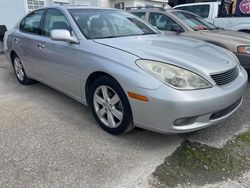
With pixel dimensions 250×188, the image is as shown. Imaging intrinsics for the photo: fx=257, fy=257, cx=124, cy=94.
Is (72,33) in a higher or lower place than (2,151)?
higher

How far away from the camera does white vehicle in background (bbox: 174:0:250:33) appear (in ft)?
23.7

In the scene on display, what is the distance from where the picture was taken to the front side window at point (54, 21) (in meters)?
3.55

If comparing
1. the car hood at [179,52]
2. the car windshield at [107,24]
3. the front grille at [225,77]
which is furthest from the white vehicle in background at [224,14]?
the front grille at [225,77]

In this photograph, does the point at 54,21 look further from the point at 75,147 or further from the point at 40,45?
the point at 75,147

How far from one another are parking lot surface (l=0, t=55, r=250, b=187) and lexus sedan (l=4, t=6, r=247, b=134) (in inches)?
Result: 11.8

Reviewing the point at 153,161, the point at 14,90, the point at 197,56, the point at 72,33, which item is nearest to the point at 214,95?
the point at 197,56

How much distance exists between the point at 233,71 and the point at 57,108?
98.8 inches

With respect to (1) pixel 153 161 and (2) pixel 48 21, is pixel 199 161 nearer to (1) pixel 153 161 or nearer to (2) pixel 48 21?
(1) pixel 153 161

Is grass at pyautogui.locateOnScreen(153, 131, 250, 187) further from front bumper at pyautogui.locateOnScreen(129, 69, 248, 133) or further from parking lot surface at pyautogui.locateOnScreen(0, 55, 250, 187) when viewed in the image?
front bumper at pyautogui.locateOnScreen(129, 69, 248, 133)

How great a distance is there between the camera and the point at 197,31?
216 inches

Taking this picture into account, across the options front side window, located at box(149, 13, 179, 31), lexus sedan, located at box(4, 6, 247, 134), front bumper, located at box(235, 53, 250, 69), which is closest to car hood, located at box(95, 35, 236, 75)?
lexus sedan, located at box(4, 6, 247, 134)

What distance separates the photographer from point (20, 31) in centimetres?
471

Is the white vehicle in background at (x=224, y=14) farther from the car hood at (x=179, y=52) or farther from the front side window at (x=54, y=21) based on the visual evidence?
the front side window at (x=54, y=21)

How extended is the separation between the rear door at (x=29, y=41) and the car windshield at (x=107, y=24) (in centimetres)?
92
